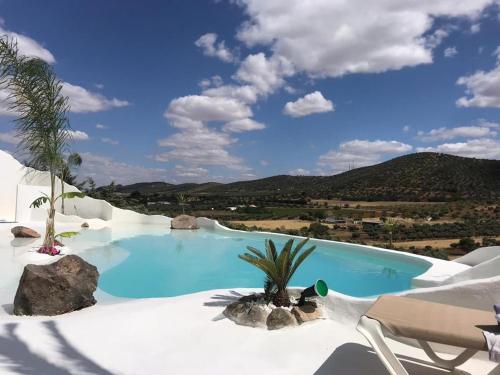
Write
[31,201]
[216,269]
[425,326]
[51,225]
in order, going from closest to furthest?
[425,326], [51,225], [216,269], [31,201]

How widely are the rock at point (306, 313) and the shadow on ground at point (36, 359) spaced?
251 cm

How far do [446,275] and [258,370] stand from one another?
21.3ft

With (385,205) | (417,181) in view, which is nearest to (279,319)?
(385,205)

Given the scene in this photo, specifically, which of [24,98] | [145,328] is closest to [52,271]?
[145,328]

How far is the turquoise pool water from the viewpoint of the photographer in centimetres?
941

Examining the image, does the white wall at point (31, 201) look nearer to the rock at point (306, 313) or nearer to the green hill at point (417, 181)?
the green hill at point (417, 181)

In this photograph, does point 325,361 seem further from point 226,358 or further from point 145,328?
point 145,328

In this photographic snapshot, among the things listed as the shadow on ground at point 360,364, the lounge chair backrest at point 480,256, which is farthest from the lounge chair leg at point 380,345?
the lounge chair backrest at point 480,256

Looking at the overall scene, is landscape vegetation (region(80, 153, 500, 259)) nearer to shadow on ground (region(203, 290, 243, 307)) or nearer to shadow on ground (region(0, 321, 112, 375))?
shadow on ground (region(203, 290, 243, 307))

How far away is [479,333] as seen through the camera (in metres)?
2.93

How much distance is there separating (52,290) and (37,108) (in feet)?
21.5

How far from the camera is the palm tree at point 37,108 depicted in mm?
9773

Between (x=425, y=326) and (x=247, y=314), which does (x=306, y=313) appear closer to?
(x=247, y=314)

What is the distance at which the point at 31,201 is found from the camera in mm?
19438
